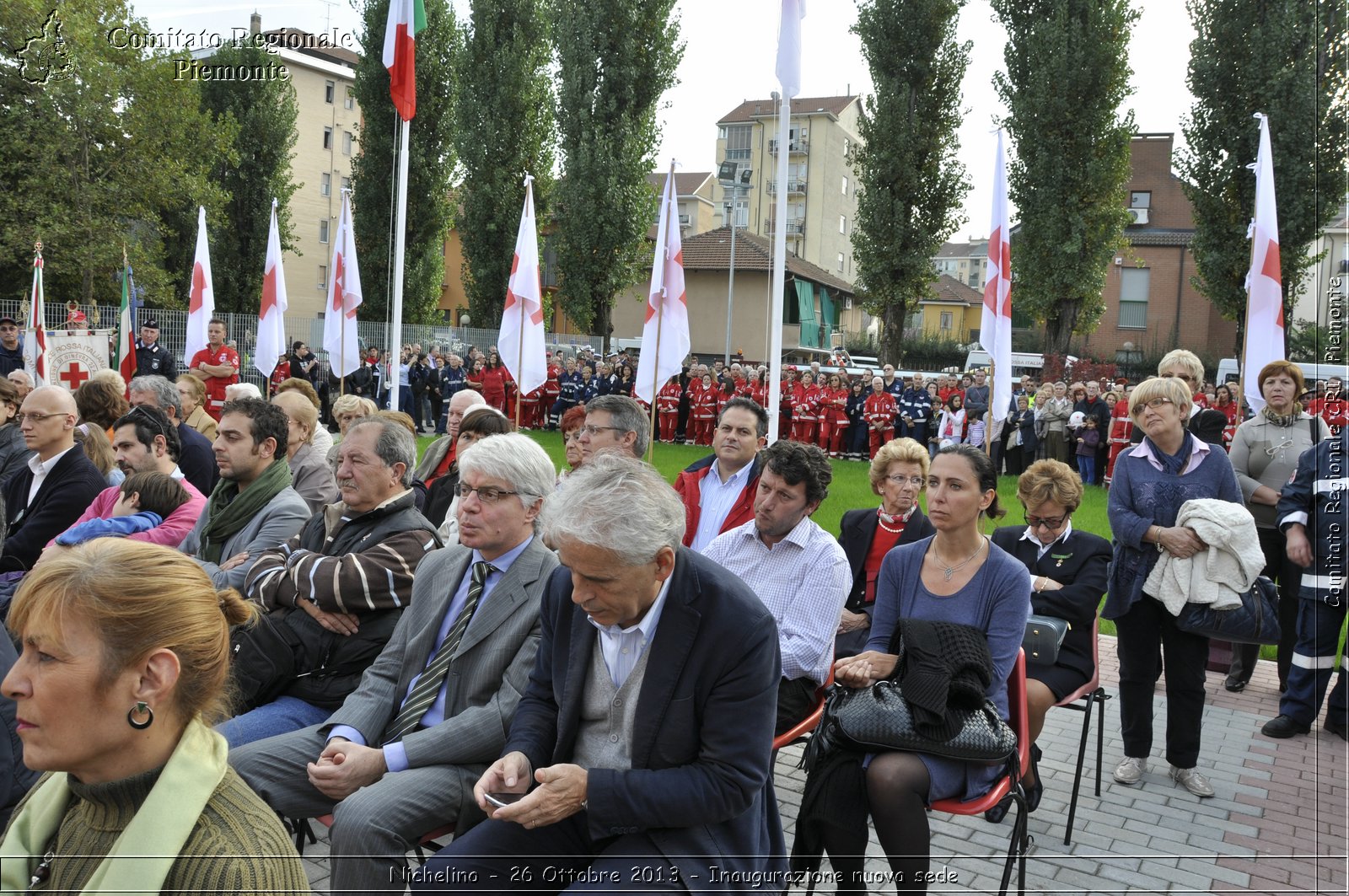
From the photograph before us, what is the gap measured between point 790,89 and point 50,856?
6967 mm

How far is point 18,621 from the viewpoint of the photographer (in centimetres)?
185

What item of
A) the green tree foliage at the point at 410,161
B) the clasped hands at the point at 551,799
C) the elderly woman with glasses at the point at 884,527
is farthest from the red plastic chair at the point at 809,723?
the green tree foliage at the point at 410,161

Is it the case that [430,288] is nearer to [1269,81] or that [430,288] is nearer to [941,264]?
[1269,81]

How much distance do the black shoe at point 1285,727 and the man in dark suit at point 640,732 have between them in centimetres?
455

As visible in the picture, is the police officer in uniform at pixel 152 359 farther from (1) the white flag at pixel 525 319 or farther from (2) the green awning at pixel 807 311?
(2) the green awning at pixel 807 311

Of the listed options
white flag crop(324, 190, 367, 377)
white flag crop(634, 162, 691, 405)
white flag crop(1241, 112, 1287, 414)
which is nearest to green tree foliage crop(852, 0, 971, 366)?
white flag crop(324, 190, 367, 377)

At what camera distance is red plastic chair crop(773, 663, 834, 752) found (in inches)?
147

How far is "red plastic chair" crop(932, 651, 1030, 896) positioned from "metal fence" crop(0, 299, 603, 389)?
904 inches

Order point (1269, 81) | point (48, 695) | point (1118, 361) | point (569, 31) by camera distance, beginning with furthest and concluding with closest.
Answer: point (1118, 361), point (569, 31), point (1269, 81), point (48, 695)

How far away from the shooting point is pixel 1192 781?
16.5 feet

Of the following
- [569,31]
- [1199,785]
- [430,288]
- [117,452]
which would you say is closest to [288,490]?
[117,452]

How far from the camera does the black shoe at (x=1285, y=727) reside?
585 cm

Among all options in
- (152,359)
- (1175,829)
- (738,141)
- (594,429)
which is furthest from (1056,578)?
(738,141)

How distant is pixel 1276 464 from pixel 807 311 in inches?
1712
